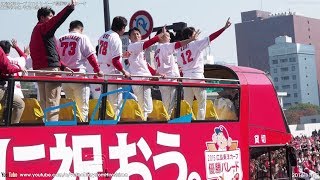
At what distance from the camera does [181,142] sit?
11.1 m

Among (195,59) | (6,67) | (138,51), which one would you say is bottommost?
(6,67)

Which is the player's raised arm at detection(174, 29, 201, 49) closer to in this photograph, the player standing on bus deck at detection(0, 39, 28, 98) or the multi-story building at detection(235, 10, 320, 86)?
the player standing on bus deck at detection(0, 39, 28, 98)

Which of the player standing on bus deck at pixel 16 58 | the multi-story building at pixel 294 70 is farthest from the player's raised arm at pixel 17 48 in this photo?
the multi-story building at pixel 294 70

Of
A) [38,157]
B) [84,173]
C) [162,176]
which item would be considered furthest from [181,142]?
[38,157]

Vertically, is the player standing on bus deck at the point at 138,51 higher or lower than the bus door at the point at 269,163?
higher

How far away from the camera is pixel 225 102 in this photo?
12.4 m

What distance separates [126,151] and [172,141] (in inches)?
40.8

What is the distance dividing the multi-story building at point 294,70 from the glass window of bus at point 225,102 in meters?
161

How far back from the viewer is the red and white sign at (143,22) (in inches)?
664

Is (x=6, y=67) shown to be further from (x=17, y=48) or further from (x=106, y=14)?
(x=106, y=14)

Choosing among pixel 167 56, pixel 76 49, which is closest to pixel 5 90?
pixel 76 49

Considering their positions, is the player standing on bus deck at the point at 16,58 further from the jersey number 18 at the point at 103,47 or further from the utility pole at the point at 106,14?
the utility pole at the point at 106,14

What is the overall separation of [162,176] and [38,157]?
2.35 m

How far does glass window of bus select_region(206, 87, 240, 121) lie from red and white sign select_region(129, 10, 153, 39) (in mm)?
4700
